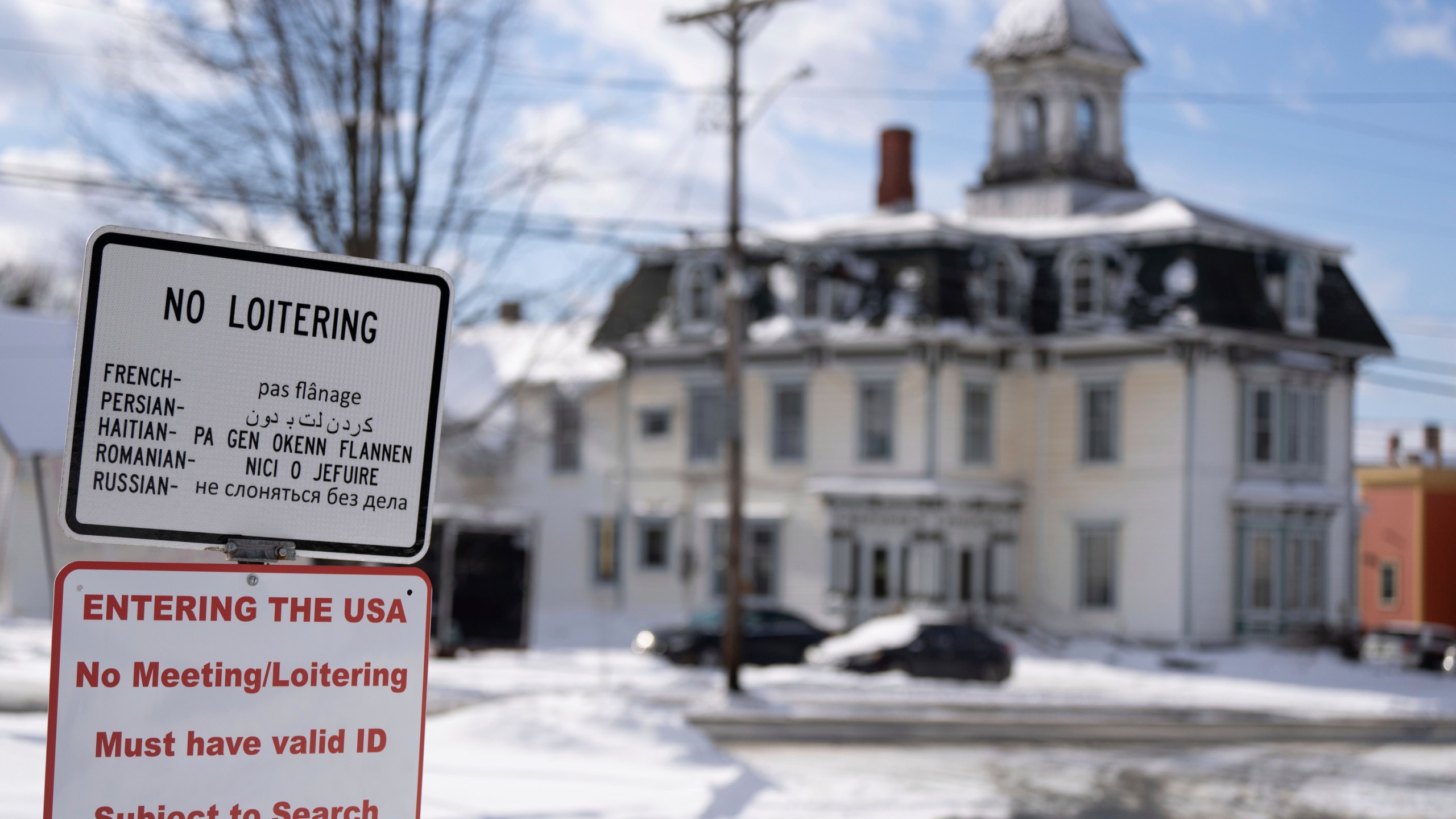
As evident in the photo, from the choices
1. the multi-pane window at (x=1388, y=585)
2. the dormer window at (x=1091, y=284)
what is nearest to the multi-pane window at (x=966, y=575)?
the dormer window at (x=1091, y=284)

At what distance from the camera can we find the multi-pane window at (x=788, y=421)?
127 ft

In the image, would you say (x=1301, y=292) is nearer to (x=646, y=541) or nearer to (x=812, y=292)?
(x=812, y=292)

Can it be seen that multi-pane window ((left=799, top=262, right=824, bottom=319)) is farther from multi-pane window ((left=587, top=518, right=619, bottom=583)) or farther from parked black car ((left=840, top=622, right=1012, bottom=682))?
parked black car ((left=840, top=622, right=1012, bottom=682))

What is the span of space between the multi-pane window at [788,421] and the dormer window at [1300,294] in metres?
11.9

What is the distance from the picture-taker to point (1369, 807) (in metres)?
15.2

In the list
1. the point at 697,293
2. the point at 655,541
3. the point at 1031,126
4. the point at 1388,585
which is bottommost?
the point at 1388,585

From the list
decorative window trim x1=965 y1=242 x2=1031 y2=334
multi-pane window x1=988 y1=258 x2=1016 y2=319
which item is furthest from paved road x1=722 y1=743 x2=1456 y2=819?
multi-pane window x1=988 y1=258 x2=1016 y2=319

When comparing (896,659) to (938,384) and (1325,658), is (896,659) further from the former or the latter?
(1325,658)

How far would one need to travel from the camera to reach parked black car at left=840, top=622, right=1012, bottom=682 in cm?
3019

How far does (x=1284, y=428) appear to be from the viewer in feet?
122

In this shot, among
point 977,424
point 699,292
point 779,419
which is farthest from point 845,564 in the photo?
point 699,292

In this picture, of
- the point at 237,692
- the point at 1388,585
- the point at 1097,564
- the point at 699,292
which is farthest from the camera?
the point at 1388,585

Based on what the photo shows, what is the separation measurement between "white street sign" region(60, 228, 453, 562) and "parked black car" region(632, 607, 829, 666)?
94.6 ft

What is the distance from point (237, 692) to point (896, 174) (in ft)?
130
